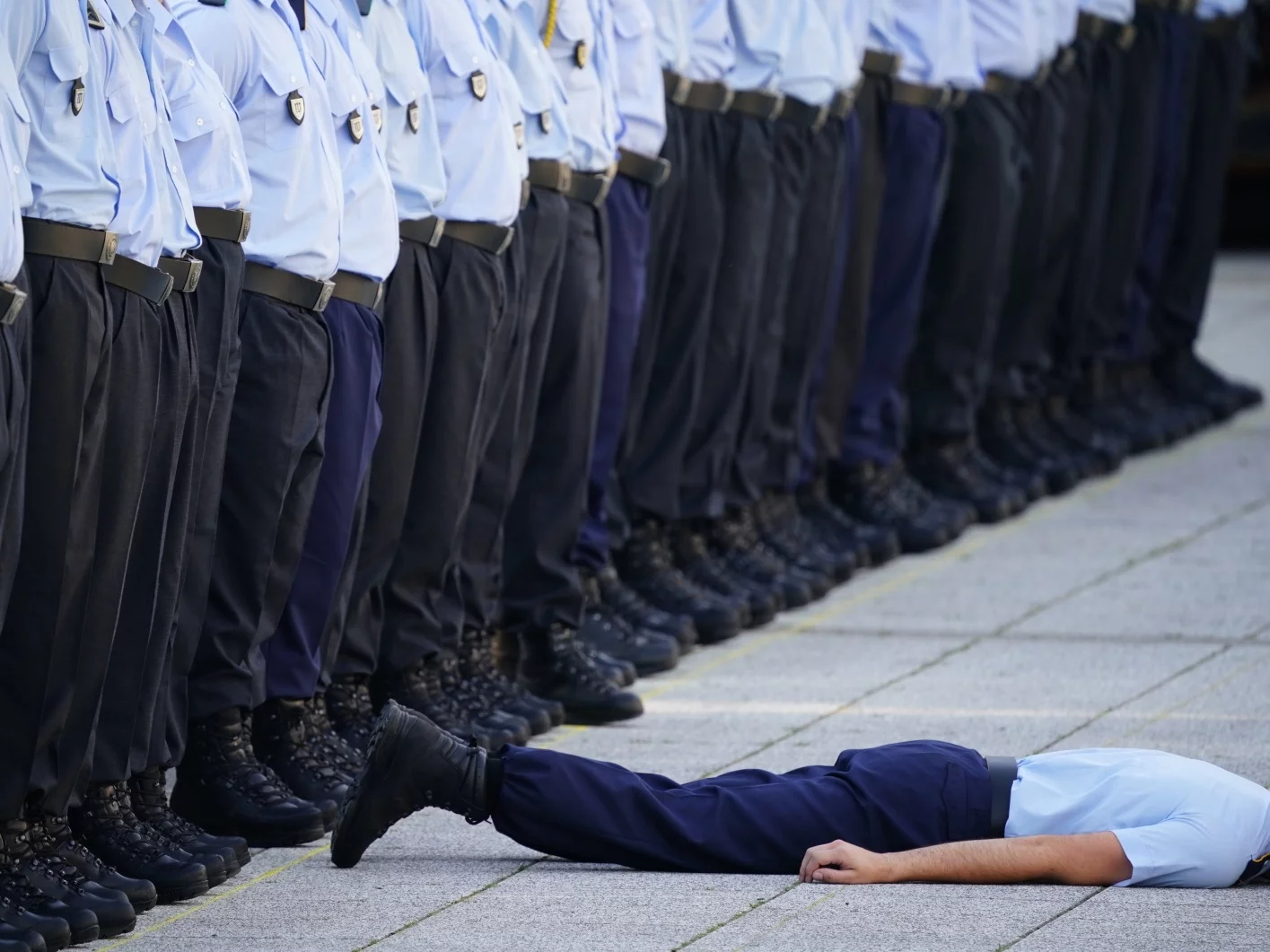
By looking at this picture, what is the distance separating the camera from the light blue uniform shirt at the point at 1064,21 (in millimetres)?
10078

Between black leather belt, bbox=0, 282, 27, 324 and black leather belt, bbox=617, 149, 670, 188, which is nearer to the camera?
black leather belt, bbox=0, 282, 27, 324

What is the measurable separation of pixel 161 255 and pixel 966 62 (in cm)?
493

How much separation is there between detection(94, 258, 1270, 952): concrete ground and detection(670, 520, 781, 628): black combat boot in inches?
2.8

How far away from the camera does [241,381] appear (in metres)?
5.20

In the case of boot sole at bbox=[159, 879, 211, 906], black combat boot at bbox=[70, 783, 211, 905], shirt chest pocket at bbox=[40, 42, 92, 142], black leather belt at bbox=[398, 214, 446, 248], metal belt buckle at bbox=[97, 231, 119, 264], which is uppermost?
shirt chest pocket at bbox=[40, 42, 92, 142]

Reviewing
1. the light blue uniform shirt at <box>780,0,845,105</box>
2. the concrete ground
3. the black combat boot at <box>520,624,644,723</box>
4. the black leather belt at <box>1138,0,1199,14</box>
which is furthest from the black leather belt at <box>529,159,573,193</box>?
the black leather belt at <box>1138,0,1199,14</box>

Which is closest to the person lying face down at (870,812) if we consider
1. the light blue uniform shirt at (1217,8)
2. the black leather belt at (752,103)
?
the black leather belt at (752,103)

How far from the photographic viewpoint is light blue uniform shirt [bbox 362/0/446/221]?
580 centimetres

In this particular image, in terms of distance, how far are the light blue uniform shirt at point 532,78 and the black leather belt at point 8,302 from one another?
2.35 meters

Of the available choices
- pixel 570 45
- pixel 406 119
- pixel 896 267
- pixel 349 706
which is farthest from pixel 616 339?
pixel 896 267

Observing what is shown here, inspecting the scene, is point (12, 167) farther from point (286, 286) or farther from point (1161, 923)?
point (1161, 923)

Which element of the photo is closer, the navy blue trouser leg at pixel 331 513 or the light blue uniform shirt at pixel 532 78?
the navy blue trouser leg at pixel 331 513

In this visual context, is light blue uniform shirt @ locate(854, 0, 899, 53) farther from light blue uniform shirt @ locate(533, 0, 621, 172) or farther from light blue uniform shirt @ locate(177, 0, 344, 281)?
light blue uniform shirt @ locate(177, 0, 344, 281)

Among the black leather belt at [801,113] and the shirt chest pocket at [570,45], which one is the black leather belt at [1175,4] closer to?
the black leather belt at [801,113]
